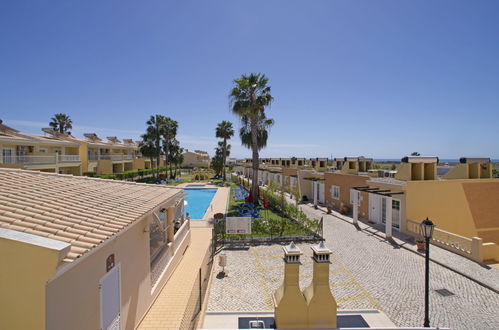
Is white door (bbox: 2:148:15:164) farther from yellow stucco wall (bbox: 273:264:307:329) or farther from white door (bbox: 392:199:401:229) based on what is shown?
white door (bbox: 392:199:401:229)

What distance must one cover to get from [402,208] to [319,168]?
12.4 metres

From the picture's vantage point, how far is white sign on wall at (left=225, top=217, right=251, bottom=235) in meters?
13.6

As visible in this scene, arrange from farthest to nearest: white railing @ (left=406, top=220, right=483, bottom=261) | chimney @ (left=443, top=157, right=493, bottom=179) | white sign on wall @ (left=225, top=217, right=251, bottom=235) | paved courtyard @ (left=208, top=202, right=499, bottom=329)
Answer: chimney @ (left=443, top=157, right=493, bottom=179) → white sign on wall @ (left=225, top=217, right=251, bottom=235) → white railing @ (left=406, top=220, right=483, bottom=261) → paved courtyard @ (left=208, top=202, right=499, bottom=329)

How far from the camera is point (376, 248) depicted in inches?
504

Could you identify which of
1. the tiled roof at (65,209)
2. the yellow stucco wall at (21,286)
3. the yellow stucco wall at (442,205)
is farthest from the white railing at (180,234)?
the yellow stucco wall at (442,205)

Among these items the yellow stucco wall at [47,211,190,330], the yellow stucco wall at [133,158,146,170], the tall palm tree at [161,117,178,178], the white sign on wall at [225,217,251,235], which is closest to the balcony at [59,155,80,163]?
the tall palm tree at [161,117,178,178]

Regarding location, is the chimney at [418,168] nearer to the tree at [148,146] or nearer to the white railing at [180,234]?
the white railing at [180,234]

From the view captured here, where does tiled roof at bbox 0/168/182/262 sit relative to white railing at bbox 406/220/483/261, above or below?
above

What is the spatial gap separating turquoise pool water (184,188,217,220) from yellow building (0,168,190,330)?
596 inches

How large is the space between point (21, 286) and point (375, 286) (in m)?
10.1

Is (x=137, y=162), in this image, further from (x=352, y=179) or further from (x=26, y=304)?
(x=26, y=304)

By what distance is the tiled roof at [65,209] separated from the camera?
3887mm

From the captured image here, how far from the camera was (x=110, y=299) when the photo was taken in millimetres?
5531

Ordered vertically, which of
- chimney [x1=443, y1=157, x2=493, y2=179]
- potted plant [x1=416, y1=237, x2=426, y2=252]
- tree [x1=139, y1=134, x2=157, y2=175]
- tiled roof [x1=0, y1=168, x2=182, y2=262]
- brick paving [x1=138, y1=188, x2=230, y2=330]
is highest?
tree [x1=139, y1=134, x2=157, y2=175]
